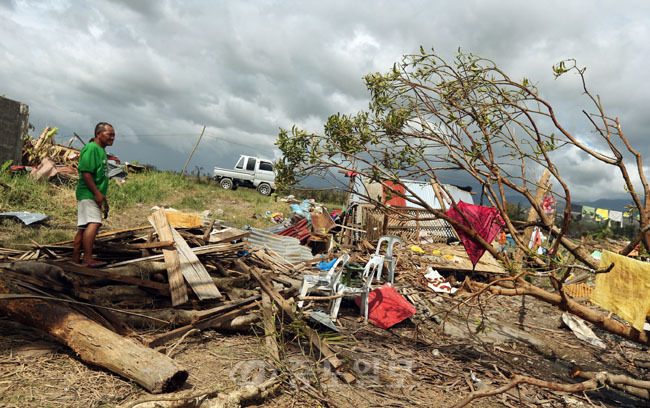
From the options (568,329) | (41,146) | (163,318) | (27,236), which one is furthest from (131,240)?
(41,146)

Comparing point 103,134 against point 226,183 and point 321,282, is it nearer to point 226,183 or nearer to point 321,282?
point 321,282

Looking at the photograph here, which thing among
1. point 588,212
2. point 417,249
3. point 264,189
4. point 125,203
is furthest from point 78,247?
point 588,212

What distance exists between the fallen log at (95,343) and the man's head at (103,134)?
174 centimetres

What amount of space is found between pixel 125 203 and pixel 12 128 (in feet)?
11.8

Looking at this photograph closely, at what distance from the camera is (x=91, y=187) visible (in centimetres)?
405

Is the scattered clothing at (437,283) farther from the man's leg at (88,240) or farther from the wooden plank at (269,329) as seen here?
the man's leg at (88,240)

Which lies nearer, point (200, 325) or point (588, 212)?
point (200, 325)

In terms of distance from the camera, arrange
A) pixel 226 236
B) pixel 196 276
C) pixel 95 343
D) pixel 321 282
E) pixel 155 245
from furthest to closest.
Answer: pixel 226 236 < pixel 321 282 < pixel 155 245 < pixel 196 276 < pixel 95 343

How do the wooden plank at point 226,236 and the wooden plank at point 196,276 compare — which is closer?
the wooden plank at point 196,276

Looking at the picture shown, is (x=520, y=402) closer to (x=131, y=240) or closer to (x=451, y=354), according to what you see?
(x=451, y=354)

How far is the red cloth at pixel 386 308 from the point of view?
16.4 feet

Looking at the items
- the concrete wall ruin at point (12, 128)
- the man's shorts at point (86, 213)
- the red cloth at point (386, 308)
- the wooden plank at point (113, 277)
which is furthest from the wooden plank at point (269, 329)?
the concrete wall ruin at point (12, 128)

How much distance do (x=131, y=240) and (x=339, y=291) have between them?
3.17m

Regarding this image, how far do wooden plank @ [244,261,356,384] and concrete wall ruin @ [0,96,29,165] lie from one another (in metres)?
9.31
